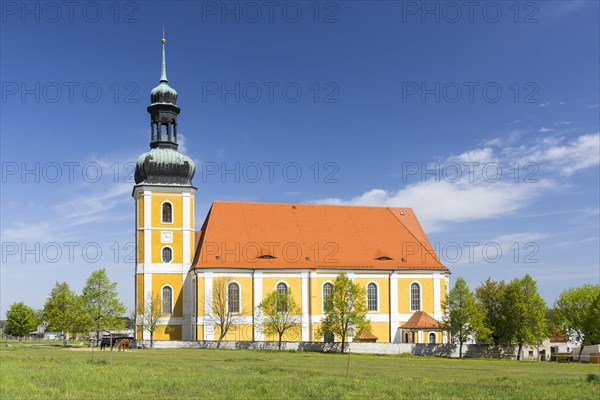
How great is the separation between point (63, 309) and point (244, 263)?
1012 inches

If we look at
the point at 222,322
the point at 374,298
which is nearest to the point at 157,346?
the point at 222,322

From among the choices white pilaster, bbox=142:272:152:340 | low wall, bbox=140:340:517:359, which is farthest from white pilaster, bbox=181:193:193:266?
low wall, bbox=140:340:517:359

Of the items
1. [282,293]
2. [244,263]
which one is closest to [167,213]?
[244,263]

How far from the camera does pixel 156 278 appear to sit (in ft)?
194

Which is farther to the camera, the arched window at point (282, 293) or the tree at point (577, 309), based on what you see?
the tree at point (577, 309)

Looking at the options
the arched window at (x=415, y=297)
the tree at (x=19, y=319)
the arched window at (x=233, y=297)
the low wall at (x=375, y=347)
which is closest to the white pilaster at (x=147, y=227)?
the arched window at (x=233, y=297)

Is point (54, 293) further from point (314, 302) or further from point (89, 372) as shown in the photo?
point (89, 372)

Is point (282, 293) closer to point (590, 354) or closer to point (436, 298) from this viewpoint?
point (436, 298)

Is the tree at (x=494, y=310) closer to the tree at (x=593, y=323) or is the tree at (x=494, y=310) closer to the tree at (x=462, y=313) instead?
the tree at (x=462, y=313)

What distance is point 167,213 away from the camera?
59812 mm

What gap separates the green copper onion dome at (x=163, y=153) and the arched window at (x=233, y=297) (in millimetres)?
10330

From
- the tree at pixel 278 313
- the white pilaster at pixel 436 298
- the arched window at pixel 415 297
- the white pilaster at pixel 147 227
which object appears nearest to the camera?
the tree at pixel 278 313

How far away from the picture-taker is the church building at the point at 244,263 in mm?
→ 58969

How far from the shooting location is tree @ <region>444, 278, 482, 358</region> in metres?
54.3
